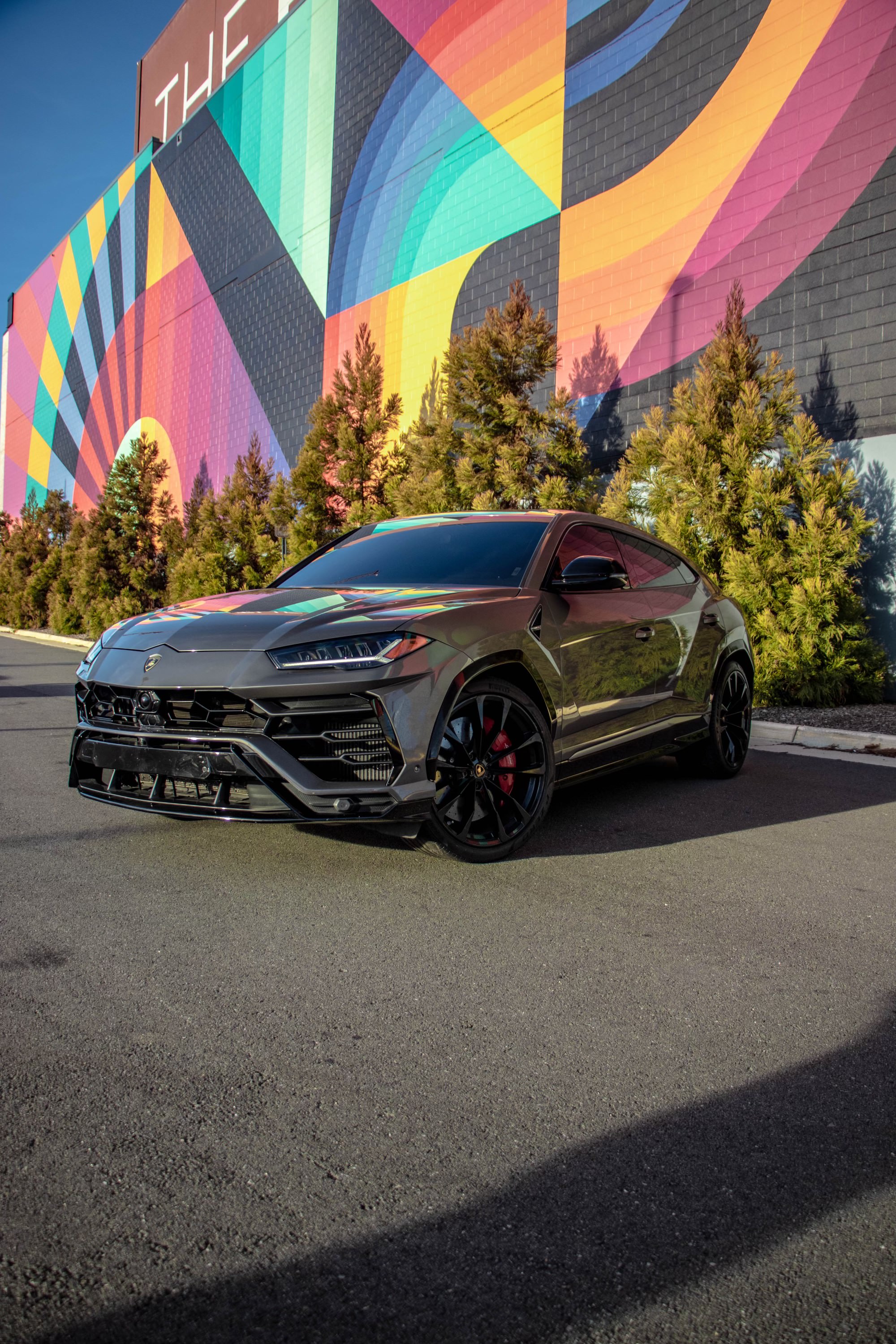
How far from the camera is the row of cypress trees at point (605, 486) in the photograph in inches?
395

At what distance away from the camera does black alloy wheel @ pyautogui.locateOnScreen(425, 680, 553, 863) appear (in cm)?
400

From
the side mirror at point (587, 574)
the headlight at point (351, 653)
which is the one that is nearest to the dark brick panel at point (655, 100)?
the side mirror at point (587, 574)

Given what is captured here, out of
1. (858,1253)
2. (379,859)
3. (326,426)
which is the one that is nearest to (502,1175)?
(858,1253)

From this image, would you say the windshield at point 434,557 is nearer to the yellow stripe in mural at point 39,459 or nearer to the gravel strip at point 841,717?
the gravel strip at point 841,717

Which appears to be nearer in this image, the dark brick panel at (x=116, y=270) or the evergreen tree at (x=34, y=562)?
the evergreen tree at (x=34, y=562)

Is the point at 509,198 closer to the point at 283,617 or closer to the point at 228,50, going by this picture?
the point at 283,617

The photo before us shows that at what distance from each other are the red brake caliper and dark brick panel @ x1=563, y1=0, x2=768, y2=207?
1190 cm

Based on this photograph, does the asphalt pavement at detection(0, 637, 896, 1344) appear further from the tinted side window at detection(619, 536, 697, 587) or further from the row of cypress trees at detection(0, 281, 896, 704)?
the row of cypress trees at detection(0, 281, 896, 704)

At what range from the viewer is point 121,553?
24500mm

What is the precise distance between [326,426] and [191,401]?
1096 centimetres

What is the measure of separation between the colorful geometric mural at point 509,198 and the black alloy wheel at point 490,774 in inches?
323

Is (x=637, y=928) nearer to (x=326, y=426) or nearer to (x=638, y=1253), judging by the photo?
(x=638, y=1253)

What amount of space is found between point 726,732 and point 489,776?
8.68 feet

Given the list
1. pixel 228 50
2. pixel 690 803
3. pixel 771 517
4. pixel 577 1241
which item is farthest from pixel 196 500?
pixel 577 1241
